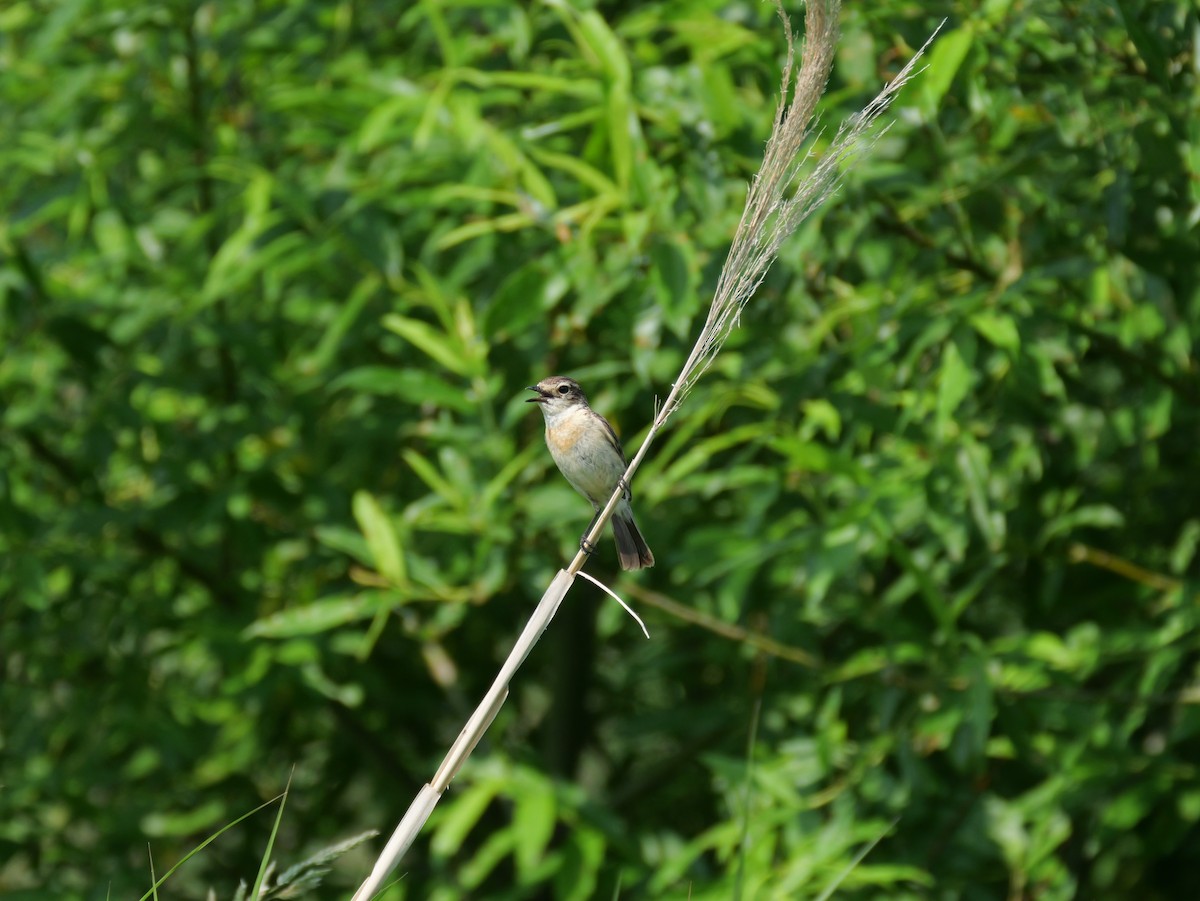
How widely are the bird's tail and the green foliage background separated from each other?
0.34 meters

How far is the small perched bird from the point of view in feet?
10.6

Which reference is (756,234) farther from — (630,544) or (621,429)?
(621,429)

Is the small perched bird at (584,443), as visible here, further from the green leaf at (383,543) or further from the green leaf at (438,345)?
the green leaf at (383,543)

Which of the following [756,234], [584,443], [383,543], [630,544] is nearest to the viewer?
[756,234]

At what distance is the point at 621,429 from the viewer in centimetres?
439

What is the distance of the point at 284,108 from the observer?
4.16 metres

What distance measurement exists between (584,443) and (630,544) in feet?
1.03

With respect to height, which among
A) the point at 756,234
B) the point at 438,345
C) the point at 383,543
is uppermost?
the point at 756,234

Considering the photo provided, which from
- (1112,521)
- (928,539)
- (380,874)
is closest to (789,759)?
(928,539)

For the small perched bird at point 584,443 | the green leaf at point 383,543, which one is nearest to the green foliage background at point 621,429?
the green leaf at point 383,543

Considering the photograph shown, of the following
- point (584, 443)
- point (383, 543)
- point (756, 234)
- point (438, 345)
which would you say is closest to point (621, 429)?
point (438, 345)

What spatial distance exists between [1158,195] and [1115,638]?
3.71 feet

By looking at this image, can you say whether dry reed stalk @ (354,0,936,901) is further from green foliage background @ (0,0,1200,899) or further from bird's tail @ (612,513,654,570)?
green foliage background @ (0,0,1200,899)

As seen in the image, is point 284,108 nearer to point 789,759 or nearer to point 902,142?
point 902,142
